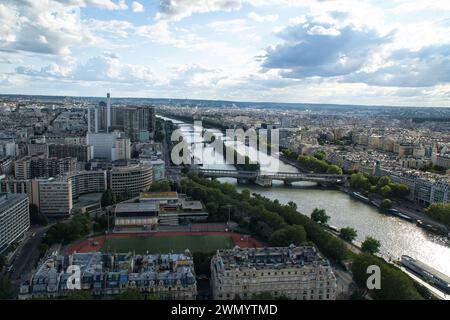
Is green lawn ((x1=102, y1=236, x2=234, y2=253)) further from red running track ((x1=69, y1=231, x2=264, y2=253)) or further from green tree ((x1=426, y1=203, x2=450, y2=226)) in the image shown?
green tree ((x1=426, y1=203, x2=450, y2=226))

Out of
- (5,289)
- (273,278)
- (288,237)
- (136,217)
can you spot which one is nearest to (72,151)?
(136,217)

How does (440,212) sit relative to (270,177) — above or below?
above

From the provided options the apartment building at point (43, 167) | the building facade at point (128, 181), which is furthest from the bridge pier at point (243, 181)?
the apartment building at point (43, 167)

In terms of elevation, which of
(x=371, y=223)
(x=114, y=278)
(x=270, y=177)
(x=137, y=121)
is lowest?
(x=371, y=223)

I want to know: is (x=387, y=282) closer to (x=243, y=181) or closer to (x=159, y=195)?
(x=159, y=195)

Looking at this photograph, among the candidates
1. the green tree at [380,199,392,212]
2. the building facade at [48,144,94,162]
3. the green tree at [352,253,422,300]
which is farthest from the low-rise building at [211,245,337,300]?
the building facade at [48,144,94,162]

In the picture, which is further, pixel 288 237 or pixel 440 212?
pixel 440 212

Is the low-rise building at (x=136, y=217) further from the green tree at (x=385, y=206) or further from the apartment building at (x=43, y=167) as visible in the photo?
the green tree at (x=385, y=206)
